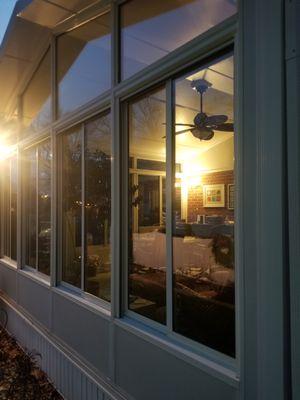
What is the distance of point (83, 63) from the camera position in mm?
3395

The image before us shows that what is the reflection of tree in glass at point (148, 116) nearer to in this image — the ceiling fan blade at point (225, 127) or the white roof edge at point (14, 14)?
the ceiling fan blade at point (225, 127)

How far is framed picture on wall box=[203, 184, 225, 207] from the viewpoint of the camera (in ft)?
6.93

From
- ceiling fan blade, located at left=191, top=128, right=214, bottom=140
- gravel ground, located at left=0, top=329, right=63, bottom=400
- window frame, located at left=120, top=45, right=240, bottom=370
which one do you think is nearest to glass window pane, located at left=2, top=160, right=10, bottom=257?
gravel ground, located at left=0, top=329, right=63, bottom=400

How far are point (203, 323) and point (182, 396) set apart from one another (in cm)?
42

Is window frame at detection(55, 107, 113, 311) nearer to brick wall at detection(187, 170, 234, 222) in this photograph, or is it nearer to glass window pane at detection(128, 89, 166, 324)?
glass window pane at detection(128, 89, 166, 324)

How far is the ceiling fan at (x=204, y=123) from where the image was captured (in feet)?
7.02

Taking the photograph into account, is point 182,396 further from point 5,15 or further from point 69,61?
point 5,15

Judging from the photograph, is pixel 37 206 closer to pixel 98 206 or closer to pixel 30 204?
pixel 30 204

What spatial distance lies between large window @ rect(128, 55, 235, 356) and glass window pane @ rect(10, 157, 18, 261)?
3229 millimetres

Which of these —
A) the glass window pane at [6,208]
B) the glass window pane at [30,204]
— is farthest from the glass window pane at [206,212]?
the glass window pane at [6,208]

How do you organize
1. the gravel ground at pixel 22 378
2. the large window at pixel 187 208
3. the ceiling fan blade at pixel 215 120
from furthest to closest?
the gravel ground at pixel 22 378
the ceiling fan blade at pixel 215 120
the large window at pixel 187 208

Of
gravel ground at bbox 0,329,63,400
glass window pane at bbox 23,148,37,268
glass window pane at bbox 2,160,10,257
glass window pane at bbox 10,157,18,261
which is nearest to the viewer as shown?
gravel ground at bbox 0,329,63,400

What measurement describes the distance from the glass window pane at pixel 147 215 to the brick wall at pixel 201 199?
205 mm

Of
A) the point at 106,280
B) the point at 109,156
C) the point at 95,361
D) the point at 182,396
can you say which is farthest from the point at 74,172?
the point at 182,396
